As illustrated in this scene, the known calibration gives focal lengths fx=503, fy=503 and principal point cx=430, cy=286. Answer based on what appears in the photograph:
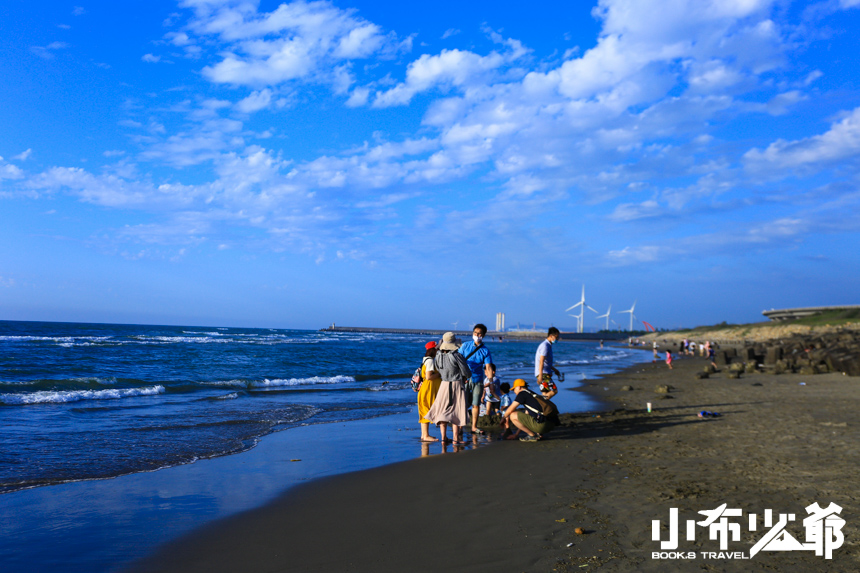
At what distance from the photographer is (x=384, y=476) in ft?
23.2

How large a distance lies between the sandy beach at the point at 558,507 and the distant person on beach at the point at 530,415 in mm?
303

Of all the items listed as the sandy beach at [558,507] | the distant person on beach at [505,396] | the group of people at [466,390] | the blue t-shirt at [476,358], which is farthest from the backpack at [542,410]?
Answer: the blue t-shirt at [476,358]

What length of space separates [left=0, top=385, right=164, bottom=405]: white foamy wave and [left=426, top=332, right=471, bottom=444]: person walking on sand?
42.9ft

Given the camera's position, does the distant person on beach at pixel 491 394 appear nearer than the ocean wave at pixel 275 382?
Yes

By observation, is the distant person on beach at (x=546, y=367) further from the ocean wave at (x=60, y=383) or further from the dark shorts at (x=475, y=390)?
the ocean wave at (x=60, y=383)

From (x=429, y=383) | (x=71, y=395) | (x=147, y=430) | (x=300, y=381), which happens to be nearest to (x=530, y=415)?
(x=429, y=383)

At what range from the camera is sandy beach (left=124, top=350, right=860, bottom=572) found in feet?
13.3

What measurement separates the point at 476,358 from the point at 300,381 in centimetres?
1581

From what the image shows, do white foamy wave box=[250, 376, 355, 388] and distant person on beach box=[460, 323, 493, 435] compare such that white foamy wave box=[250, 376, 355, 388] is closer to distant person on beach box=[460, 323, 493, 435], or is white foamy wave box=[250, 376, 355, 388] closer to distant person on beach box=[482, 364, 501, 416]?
distant person on beach box=[482, 364, 501, 416]

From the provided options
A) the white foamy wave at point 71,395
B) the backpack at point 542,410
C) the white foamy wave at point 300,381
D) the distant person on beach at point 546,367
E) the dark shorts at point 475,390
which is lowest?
the white foamy wave at point 300,381

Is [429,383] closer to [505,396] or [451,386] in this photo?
[451,386]

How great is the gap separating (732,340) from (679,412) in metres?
63.2

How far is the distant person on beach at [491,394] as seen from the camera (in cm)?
1019

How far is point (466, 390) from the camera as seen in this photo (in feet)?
30.6
